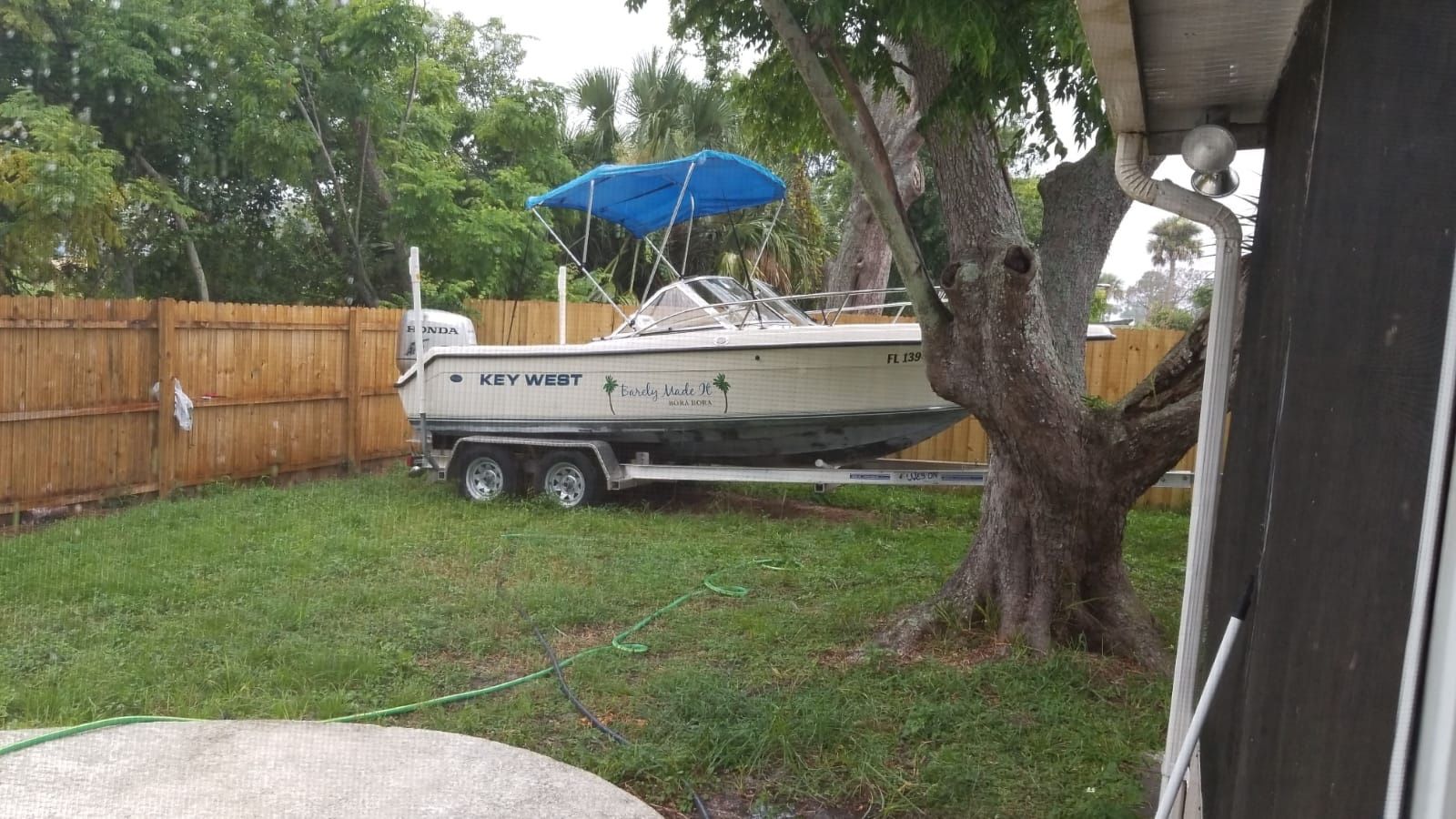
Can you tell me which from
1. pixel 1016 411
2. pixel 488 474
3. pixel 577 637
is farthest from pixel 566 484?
pixel 1016 411

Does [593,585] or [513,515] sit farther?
[513,515]

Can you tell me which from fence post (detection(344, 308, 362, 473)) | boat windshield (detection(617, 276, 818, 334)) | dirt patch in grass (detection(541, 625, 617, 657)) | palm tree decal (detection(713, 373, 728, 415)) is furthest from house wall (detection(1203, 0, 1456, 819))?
fence post (detection(344, 308, 362, 473))

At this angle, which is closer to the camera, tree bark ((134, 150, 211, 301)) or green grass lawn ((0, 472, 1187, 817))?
green grass lawn ((0, 472, 1187, 817))

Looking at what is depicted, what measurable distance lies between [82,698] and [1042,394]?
4456 millimetres

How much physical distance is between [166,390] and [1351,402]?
380 inches

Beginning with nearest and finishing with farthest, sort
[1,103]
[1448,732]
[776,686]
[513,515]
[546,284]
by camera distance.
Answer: [1448,732]
[776,686]
[513,515]
[1,103]
[546,284]

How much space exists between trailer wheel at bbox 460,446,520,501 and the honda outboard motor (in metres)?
1.29

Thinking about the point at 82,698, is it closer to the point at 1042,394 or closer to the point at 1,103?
the point at 1042,394

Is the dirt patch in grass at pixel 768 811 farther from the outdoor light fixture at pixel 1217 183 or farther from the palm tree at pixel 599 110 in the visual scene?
the palm tree at pixel 599 110

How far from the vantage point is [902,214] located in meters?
5.09

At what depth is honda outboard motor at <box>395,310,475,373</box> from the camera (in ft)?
34.0

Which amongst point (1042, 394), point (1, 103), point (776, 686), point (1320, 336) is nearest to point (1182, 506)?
point (1042, 394)

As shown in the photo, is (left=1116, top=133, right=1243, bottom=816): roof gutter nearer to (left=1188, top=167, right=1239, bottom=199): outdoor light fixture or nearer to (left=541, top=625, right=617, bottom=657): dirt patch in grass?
(left=1188, top=167, right=1239, bottom=199): outdoor light fixture

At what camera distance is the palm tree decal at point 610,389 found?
29.9 ft
